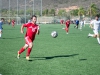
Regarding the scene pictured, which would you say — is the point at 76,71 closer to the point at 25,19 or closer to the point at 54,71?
the point at 54,71

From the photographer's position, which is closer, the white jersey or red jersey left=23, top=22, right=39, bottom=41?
red jersey left=23, top=22, right=39, bottom=41

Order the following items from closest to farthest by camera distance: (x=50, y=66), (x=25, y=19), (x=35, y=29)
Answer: (x=50, y=66)
(x=35, y=29)
(x=25, y=19)

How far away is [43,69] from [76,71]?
114 cm

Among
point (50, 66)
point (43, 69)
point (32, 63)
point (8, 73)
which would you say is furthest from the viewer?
point (32, 63)

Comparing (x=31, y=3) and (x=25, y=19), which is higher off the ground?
(x=31, y=3)

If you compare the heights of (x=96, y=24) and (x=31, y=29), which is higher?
(x=31, y=29)

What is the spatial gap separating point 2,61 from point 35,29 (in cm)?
198

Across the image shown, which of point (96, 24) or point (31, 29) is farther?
point (96, 24)

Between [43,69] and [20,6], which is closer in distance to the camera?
[43,69]

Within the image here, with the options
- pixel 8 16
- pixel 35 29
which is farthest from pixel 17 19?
pixel 35 29

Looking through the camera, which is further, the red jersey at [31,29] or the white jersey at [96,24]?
the white jersey at [96,24]

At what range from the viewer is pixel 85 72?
27.0 feet

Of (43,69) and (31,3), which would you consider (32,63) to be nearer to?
(43,69)

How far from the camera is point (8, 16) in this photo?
75.8m
